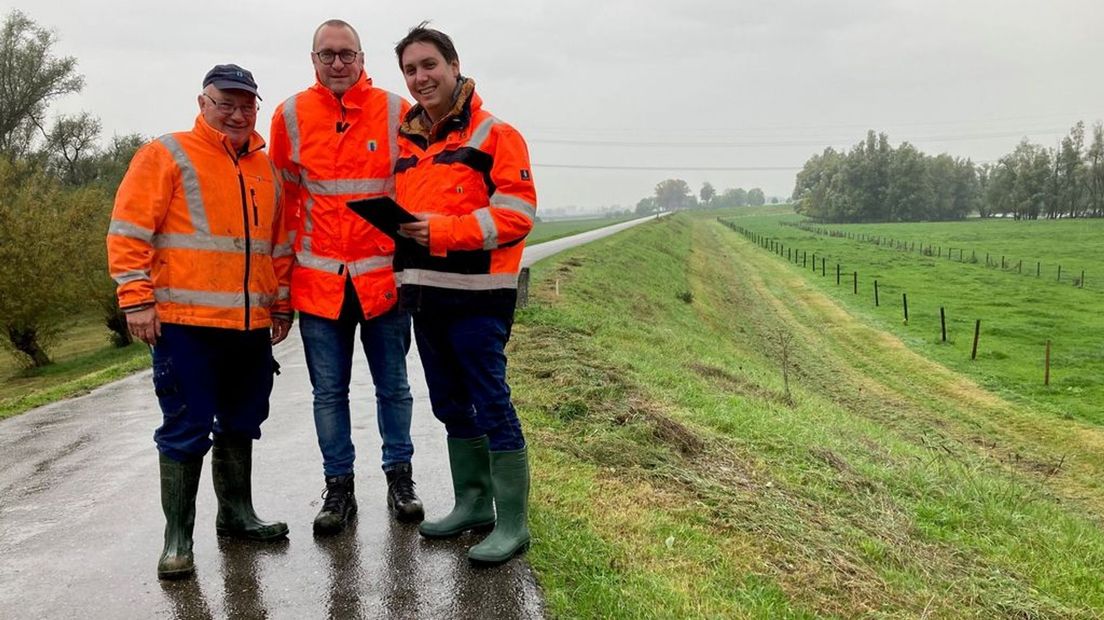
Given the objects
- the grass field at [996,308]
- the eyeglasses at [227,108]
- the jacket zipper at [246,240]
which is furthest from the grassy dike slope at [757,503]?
the grass field at [996,308]

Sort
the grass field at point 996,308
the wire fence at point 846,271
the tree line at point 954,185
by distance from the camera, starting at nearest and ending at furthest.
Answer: the grass field at point 996,308 < the wire fence at point 846,271 < the tree line at point 954,185

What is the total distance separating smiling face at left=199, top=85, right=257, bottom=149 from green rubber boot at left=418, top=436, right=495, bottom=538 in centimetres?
193

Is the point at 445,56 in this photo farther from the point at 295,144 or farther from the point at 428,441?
the point at 428,441

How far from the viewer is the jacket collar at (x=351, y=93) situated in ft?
13.0

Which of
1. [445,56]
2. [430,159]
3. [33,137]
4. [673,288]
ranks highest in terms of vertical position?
[33,137]

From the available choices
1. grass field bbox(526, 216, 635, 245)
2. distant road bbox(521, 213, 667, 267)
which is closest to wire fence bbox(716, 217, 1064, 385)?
distant road bbox(521, 213, 667, 267)

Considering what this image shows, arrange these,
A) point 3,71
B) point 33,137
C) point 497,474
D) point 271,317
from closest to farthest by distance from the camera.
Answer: point 497,474 → point 271,317 → point 3,71 → point 33,137

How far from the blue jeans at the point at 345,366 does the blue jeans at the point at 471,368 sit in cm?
36

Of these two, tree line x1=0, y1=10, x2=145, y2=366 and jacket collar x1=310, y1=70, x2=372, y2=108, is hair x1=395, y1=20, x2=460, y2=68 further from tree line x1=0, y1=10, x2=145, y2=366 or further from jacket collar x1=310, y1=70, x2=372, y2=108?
tree line x1=0, y1=10, x2=145, y2=366

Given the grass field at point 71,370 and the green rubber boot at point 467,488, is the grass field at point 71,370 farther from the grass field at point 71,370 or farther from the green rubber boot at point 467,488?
Answer: the green rubber boot at point 467,488

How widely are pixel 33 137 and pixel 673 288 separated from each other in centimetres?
3289

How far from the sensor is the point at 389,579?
361cm

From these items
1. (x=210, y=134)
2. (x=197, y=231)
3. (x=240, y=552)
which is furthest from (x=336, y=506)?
(x=210, y=134)

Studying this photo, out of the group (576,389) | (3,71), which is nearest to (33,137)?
(3,71)
